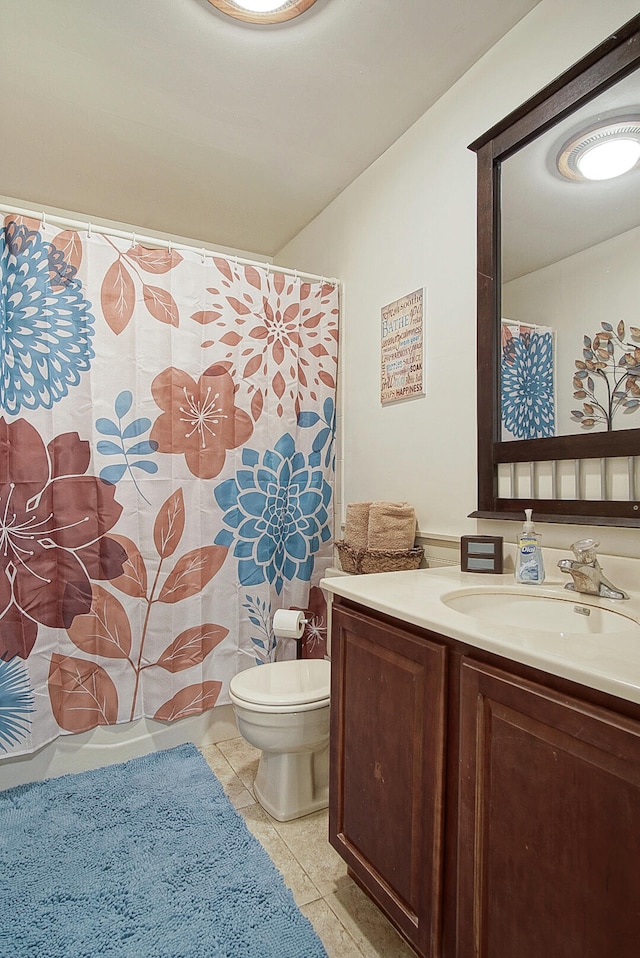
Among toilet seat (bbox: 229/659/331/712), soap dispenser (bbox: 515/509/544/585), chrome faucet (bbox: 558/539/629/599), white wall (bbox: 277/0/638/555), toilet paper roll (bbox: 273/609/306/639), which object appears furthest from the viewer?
toilet paper roll (bbox: 273/609/306/639)

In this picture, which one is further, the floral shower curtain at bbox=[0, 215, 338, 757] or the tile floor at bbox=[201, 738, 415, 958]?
the floral shower curtain at bbox=[0, 215, 338, 757]

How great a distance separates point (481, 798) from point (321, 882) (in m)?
0.78

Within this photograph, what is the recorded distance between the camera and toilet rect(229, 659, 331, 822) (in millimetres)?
1634

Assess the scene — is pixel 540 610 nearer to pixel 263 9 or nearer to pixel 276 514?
pixel 276 514

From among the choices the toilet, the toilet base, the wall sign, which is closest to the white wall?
the wall sign

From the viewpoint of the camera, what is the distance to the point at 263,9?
1453 millimetres

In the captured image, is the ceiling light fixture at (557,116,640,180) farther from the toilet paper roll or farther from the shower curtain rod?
the toilet paper roll

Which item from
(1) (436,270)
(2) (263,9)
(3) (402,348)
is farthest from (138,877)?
(2) (263,9)

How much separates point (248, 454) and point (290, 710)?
1.03 meters

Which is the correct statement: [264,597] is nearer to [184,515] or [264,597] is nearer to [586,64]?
[184,515]

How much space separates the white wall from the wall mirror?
75 millimetres

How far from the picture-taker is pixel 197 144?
6.72 feet

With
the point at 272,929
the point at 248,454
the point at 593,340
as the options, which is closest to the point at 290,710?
the point at 272,929

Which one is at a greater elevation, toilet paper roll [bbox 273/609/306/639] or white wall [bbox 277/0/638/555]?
white wall [bbox 277/0/638/555]
